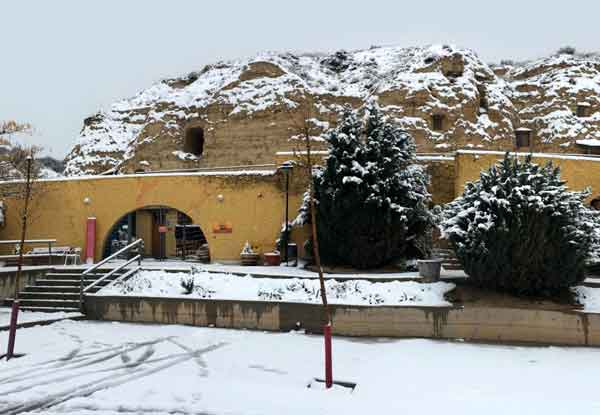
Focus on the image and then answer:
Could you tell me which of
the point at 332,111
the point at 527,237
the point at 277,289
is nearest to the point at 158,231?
the point at 277,289

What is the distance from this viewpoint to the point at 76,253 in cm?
1580

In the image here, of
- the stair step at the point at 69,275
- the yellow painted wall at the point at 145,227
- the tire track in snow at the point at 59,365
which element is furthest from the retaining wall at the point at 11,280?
the yellow painted wall at the point at 145,227

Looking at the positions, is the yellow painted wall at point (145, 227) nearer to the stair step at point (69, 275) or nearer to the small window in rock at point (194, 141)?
the stair step at point (69, 275)

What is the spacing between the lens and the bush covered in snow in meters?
9.20

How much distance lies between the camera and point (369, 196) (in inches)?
490

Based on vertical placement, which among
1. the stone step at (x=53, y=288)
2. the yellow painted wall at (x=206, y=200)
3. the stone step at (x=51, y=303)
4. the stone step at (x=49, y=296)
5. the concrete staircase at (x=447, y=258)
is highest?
the yellow painted wall at (x=206, y=200)

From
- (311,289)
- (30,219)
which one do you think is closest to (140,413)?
(311,289)

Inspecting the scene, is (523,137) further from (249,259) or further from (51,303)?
(51,303)

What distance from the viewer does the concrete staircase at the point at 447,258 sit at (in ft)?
42.5

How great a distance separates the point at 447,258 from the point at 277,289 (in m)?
5.53

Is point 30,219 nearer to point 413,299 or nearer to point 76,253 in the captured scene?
point 76,253

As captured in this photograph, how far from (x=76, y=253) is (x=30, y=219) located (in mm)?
2484

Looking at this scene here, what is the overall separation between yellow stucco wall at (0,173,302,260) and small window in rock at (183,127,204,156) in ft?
59.7

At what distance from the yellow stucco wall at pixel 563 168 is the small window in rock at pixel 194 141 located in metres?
24.0
